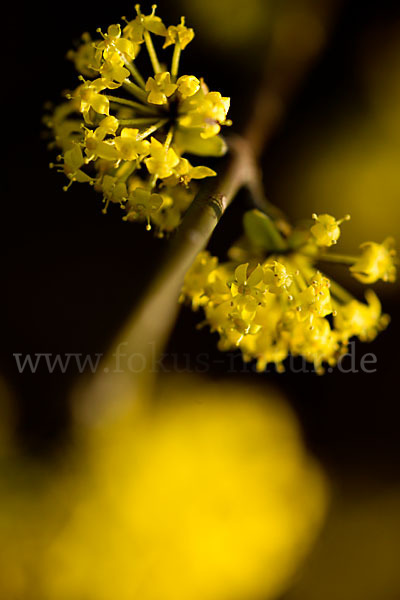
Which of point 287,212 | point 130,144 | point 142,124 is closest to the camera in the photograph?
point 130,144

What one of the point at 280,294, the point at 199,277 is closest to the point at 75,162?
the point at 199,277

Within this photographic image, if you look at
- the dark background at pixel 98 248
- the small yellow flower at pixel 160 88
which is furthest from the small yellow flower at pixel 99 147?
the dark background at pixel 98 248

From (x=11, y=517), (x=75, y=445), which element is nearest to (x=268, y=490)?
(x=75, y=445)

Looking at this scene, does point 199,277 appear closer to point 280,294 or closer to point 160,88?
point 280,294

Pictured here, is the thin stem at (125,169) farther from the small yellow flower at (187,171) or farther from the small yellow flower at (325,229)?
the small yellow flower at (325,229)

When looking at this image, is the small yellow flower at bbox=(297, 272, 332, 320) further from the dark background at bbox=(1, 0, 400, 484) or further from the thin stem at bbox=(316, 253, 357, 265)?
the dark background at bbox=(1, 0, 400, 484)
